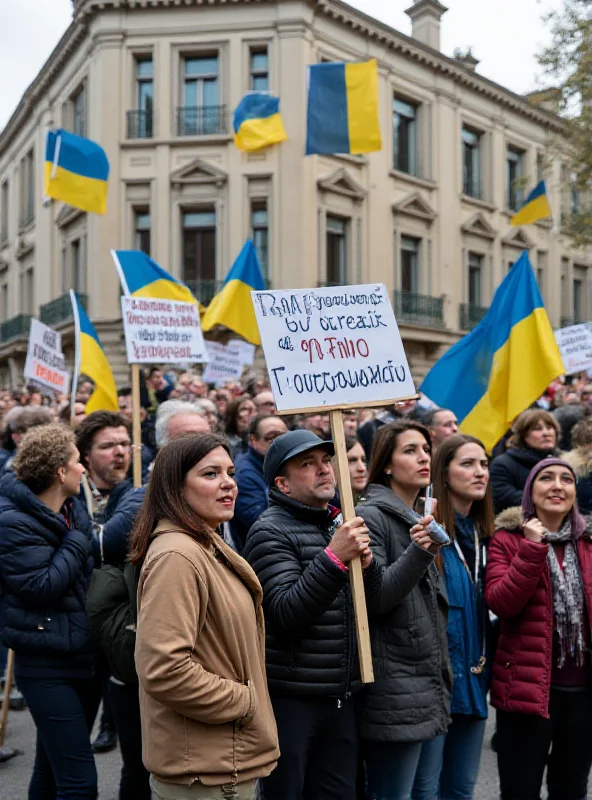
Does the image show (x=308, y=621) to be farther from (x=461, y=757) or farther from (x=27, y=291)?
(x=27, y=291)

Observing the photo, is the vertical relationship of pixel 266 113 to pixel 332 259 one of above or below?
above

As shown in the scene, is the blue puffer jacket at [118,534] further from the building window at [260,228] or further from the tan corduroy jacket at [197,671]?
the building window at [260,228]

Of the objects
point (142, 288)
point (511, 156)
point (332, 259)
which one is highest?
point (511, 156)

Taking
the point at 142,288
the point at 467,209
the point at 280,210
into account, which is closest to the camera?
the point at 142,288

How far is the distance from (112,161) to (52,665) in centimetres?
2007

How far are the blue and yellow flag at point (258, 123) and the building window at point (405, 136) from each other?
6578mm

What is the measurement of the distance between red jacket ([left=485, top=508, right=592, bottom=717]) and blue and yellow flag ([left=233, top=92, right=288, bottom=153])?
16.0 metres

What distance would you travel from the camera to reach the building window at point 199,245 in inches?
873

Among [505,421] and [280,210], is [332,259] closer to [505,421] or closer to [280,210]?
[280,210]

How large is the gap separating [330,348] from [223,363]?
10.5 m

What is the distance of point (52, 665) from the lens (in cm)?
349

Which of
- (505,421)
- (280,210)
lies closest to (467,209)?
(280,210)

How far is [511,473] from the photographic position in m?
5.99

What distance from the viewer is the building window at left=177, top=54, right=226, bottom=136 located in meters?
22.0
